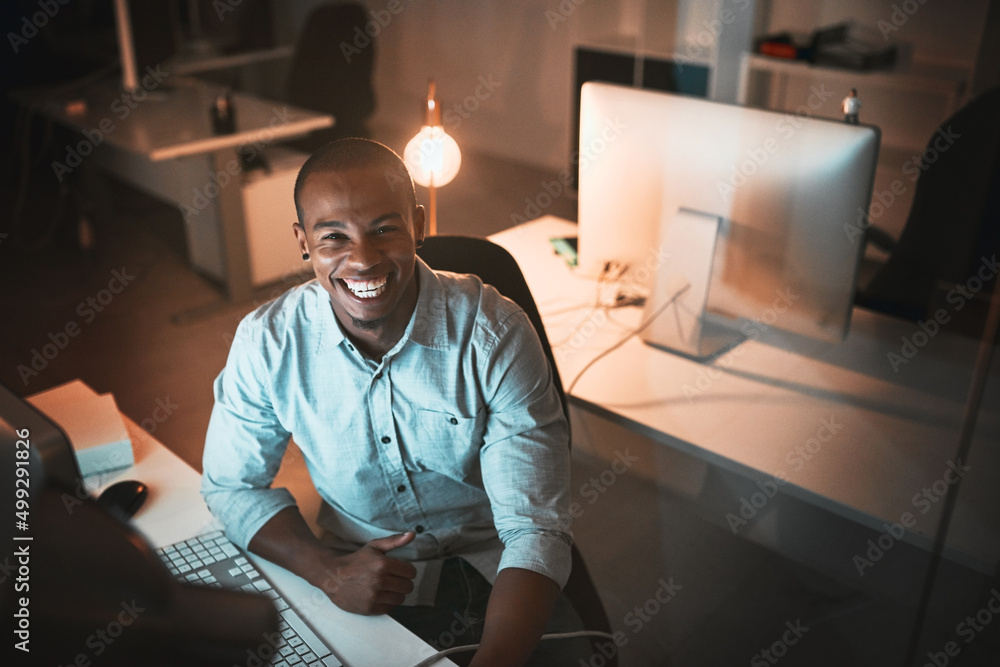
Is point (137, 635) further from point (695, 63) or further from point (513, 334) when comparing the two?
point (695, 63)

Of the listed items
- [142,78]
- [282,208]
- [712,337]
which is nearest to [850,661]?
[712,337]

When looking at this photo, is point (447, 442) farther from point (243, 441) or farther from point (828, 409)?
point (828, 409)

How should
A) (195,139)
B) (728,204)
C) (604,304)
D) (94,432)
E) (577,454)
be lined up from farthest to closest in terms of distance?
1. (195,139)
2. (577,454)
3. (604,304)
4. (728,204)
5. (94,432)

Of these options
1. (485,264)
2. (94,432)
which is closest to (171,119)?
(94,432)

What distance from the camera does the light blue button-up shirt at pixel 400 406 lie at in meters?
1.28

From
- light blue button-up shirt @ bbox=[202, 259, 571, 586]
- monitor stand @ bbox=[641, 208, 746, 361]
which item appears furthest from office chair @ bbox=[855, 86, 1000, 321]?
light blue button-up shirt @ bbox=[202, 259, 571, 586]

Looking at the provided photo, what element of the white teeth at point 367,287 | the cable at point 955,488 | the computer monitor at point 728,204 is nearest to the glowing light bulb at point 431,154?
the computer monitor at point 728,204

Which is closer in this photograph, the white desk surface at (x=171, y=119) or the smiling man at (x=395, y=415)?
the smiling man at (x=395, y=415)

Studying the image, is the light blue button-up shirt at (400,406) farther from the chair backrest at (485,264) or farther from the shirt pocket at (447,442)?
the chair backrest at (485,264)

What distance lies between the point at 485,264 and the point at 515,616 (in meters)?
0.62

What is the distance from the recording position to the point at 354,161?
1.21 meters

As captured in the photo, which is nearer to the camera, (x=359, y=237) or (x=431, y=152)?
(x=359, y=237)

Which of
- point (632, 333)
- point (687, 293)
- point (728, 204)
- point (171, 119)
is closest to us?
point (728, 204)

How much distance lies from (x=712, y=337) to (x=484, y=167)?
3.72 meters
